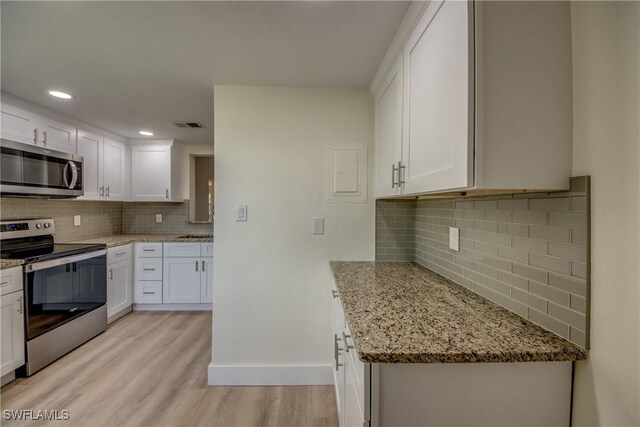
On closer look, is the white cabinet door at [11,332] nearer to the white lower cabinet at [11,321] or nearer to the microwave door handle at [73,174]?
the white lower cabinet at [11,321]

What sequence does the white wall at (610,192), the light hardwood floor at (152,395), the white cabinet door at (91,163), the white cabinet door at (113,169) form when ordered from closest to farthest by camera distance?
1. the white wall at (610,192)
2. the light hardwood floor at (152,395)
3. the white cabinet door at (91,163)
4. the white cabinet door at (113,169)

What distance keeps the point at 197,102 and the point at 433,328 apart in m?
2.41

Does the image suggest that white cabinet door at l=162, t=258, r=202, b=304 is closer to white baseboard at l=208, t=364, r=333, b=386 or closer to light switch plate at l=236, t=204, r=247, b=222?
white baseboard at l=208, t=364, r=333, b=386

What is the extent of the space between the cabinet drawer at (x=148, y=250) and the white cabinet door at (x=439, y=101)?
3.25 m

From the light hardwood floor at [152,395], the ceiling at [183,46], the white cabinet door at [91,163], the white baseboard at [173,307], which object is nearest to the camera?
the ceiling at [183,46]

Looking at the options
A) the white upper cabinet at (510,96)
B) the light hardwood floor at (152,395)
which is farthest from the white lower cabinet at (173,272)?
the white upper cabinet at (510,96)

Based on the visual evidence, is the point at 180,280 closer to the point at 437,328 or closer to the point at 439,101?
the point at 437,328

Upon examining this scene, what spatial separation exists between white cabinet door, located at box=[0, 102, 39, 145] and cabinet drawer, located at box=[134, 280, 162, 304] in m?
1.83

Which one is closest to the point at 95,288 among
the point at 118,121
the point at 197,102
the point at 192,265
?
the point at 192,265

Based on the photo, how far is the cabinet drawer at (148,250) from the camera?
11.6 feet

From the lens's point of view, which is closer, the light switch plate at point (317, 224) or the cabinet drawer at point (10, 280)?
the cabinet drawer at point (10, 280)

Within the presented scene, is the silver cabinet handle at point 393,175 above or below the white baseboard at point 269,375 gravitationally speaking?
above

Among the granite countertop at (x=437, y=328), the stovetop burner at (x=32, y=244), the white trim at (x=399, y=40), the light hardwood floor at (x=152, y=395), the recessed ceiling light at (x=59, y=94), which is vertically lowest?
the light hardwood floor at (x=152, y=395)

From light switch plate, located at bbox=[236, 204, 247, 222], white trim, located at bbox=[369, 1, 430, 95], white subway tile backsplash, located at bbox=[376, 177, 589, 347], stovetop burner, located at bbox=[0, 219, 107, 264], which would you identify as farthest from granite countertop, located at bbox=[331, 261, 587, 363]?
stovetop burner, located at bbox=[0, 219, 107, 264]
